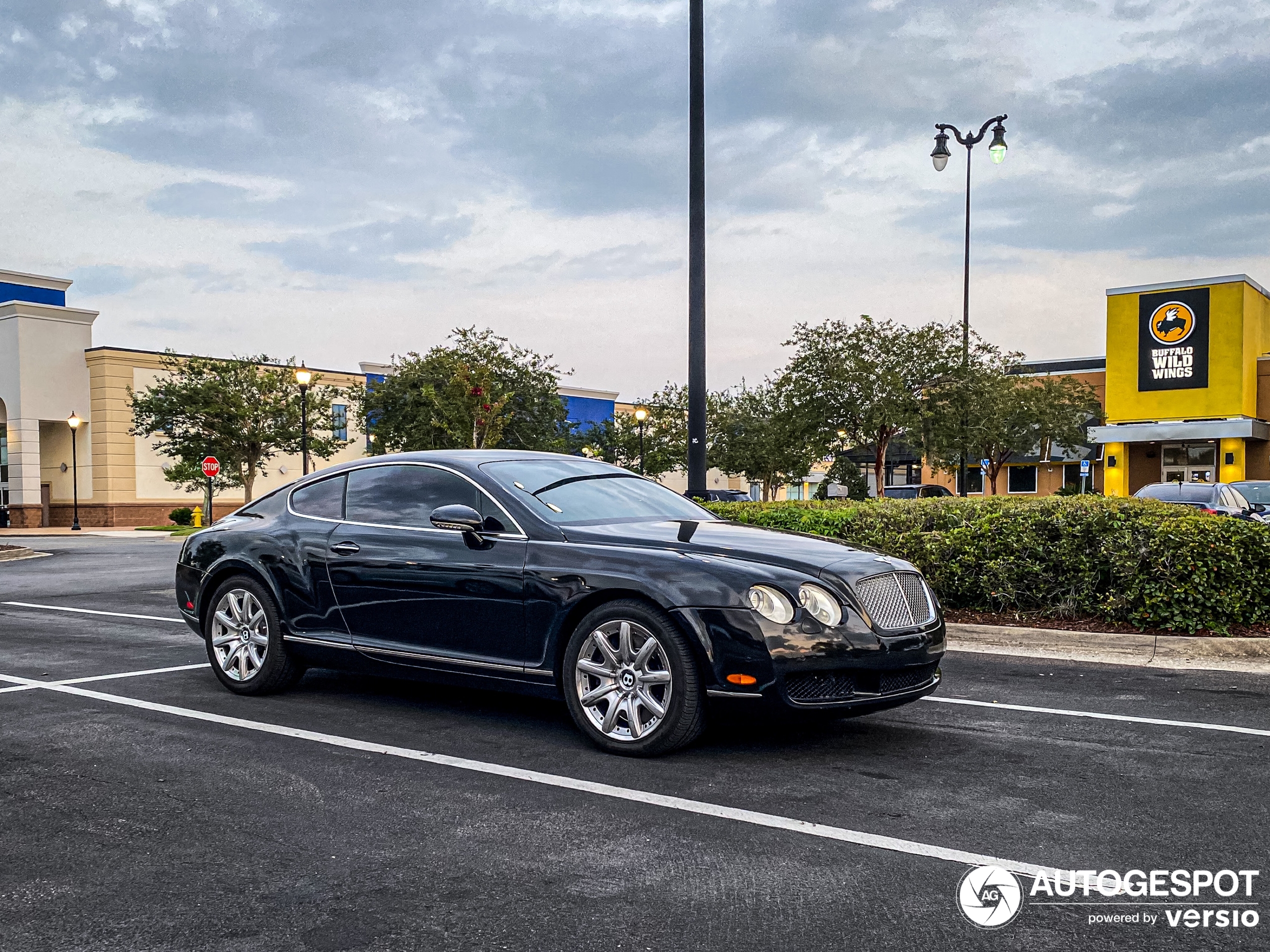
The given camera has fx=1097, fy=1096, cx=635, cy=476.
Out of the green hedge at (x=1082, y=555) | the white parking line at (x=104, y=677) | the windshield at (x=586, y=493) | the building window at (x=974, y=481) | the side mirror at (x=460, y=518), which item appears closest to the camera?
the side mirror at (x=460, y=518)

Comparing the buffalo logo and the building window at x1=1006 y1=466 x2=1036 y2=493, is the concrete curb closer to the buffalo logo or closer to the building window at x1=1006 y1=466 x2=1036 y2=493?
the buffalo logo

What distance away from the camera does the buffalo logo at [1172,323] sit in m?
43.9

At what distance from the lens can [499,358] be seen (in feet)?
129

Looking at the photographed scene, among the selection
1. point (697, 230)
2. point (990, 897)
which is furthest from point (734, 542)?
point (697, 230)

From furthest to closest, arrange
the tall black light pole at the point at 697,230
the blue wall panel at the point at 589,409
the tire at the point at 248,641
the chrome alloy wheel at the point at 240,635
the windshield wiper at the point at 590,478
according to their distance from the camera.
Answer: the blue wall panel at the point at 589,409 → the tall black light pole at the point at 697,230 → the chrome alloy wheel at the point at 240,635 → the tire at the point at 248,641 → the windshield wiper at the point at 590,478

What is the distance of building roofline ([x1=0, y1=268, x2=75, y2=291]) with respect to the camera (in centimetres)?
4966

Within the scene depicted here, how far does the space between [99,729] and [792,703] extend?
3.88 m

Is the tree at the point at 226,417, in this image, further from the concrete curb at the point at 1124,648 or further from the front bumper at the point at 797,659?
the front bumper at the point at 797,659

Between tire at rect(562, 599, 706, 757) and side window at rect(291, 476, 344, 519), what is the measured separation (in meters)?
2.14

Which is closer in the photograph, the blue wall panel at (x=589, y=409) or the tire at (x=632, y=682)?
the tire at (x=632, y=682)

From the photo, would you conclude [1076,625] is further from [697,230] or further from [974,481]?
[974,481]

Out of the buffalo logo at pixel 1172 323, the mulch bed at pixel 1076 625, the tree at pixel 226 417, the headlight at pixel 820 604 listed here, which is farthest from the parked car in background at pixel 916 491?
the headlight at pixel 820 604

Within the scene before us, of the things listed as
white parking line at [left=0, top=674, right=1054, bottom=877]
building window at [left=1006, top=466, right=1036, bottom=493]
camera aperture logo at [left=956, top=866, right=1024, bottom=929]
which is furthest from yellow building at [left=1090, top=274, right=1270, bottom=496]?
camera aperture logo at [left=956, top=866, right=1024, bottom=929]

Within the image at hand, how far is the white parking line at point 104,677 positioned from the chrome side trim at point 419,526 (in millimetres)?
1916
